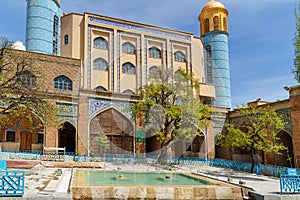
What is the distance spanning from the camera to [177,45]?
92.3ft

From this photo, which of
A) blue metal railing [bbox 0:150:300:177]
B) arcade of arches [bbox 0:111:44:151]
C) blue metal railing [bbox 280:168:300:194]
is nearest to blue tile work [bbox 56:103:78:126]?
arcade of arches [bbox 0:111:44:151]

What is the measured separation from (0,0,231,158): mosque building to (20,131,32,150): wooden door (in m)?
0.07

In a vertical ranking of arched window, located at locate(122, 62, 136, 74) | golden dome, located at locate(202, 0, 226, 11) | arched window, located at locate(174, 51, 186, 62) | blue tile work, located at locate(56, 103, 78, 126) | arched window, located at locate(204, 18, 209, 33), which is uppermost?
golden dome, located at locate(202, 0, 226, 11)

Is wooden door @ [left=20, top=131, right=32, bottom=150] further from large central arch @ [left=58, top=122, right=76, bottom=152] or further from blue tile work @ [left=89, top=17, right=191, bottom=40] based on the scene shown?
blue tile work @ [left=89, top=17, right=191, bottom=40]

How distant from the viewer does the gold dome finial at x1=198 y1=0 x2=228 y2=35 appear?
3033 cm

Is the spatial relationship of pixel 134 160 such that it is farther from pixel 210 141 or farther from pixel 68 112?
pixel 210 141

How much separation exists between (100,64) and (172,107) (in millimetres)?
9912

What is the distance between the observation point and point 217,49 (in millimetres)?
29531

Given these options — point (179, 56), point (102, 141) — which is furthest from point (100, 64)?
point (179, 56)

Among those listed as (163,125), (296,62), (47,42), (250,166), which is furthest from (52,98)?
(296,62)

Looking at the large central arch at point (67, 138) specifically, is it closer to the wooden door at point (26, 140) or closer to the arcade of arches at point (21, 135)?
the arcade of arches at point (21, 135)

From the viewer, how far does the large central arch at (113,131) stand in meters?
19.5

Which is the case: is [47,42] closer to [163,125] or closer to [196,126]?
[163,125]

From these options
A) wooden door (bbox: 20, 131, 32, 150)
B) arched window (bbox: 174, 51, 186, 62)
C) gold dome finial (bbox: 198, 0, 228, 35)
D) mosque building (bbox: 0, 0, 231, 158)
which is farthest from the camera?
gold dome finial (bbox: 198, 0, 228, 35)
